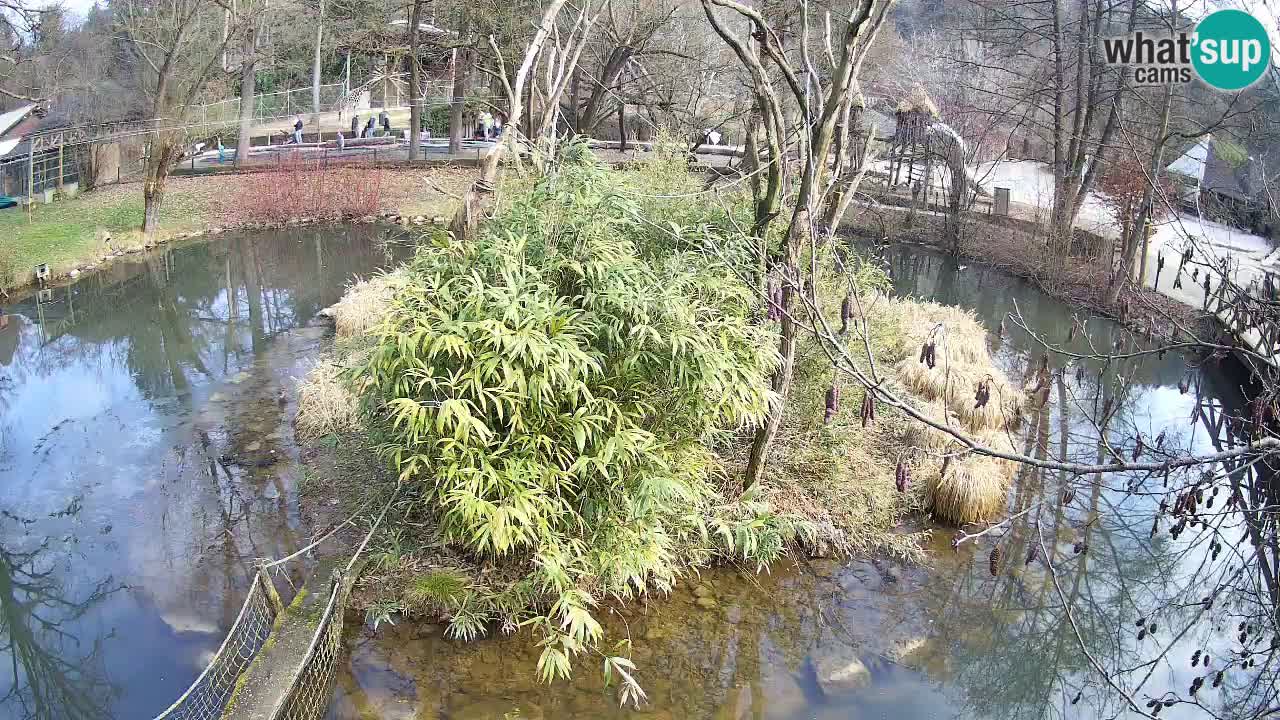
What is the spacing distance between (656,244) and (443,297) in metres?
1.75

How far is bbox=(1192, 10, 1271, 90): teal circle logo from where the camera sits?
7668 millimetres

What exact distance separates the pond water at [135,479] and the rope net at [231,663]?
23 cm

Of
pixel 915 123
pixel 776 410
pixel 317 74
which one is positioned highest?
pixel 317 74

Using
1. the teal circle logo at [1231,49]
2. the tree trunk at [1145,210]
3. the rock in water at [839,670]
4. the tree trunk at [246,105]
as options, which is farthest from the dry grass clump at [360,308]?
the tree trunk at [246,105]

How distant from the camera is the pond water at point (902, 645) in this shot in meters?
5.10

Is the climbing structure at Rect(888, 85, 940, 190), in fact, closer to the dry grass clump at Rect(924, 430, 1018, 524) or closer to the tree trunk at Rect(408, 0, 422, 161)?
the tree trunk at Rect(408, 0, 422, 161)

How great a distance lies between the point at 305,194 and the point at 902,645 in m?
14.3

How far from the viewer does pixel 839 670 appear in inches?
213

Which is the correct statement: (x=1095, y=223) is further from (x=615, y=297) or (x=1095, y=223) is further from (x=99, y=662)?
(x=99, y=662)

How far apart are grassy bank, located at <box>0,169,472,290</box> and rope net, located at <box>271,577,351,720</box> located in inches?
A: 248

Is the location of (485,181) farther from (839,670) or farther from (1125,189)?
(1125,189)

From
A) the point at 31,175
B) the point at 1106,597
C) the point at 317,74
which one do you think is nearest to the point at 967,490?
the point at 1106,597

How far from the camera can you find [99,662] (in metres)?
5.46

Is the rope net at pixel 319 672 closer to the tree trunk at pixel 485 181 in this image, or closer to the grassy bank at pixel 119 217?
the tree trunk at pixel 485 181
